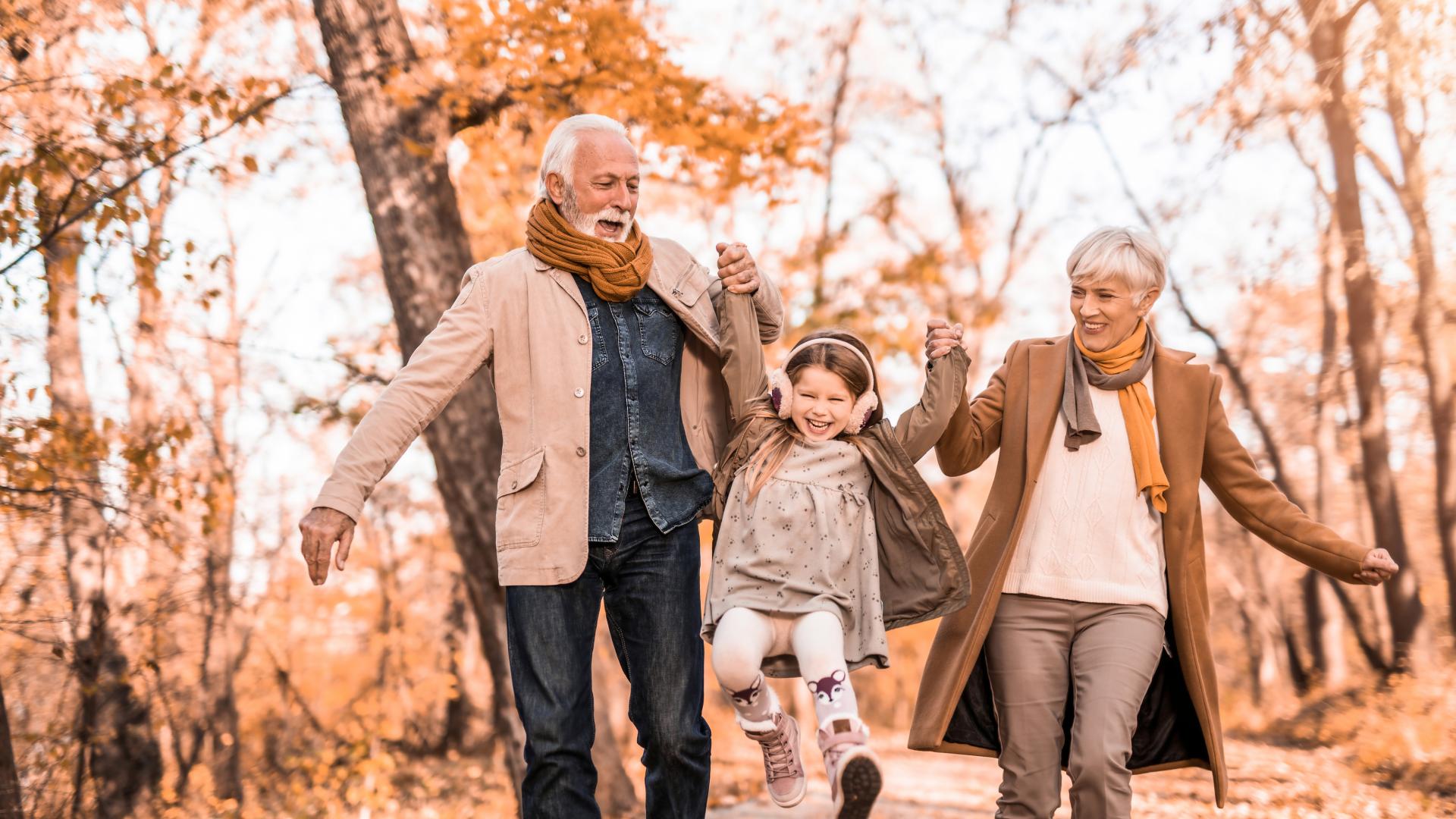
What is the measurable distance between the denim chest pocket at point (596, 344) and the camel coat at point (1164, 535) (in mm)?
1145

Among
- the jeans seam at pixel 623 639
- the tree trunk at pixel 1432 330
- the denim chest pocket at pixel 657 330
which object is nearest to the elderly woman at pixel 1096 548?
the denim chest pocket at pixel 657 330

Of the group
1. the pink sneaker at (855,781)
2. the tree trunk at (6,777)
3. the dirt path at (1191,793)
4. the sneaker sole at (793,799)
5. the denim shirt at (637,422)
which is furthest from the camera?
the dirt path at (1191,793)

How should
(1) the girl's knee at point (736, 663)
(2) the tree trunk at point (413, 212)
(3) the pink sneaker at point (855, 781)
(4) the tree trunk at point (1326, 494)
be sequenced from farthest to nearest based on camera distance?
1. (4) the tree trunk at point (1326, 494)
2. (2) the tree trunk at point (413, 212)
3. (1) the girl's knee at point (736, 663)
4. (3) the pink sneaker at point (855, 781)

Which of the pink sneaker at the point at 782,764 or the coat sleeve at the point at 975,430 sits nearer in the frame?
the pink sneaker at the point at 782,764

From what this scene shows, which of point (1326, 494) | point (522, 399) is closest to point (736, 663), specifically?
point (522, 399)

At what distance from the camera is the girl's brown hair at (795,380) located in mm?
3543

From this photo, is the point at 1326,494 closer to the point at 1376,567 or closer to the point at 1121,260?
the point at 1376,567

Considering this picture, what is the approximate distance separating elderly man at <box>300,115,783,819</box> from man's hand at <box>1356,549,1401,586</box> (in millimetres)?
2066

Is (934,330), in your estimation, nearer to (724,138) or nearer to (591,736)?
(591,736)

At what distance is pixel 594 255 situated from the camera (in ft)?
11.6

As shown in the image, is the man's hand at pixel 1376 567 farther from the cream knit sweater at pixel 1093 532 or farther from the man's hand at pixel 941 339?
the man's hand at pixel 941 339

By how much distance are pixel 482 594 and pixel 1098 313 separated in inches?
170

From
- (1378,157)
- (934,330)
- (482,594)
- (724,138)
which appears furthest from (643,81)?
(1378,157)

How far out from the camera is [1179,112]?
1273 centimetres
